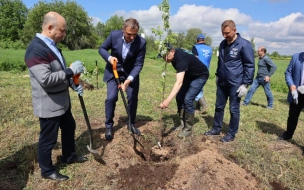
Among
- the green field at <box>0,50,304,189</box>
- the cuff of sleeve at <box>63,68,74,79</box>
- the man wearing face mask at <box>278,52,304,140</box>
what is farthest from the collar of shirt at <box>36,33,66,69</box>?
the man wearing face mask at <box>278,52,304,140</box>

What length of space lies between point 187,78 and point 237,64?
3.19 ft

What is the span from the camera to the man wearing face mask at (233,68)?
3978 mm

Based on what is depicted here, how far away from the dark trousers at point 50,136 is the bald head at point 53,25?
0.98m

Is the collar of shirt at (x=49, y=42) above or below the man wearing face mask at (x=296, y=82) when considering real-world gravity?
above

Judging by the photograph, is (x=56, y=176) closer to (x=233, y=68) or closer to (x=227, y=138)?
(x=227, y=138)

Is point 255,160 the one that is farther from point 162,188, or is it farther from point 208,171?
point 162,188

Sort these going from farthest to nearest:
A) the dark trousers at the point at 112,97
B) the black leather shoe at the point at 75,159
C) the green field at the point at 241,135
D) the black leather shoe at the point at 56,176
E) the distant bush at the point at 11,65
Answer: the distant bush at the point at 11,65 < the dark trousers at the point at 112,97 < the green field at the point at 241,135 < the black leather shoe at the point at 75,159 < the black leather shoe at the point at 56,176

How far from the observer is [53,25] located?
2.55 metres

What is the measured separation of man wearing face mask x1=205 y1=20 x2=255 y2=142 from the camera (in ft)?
13.0

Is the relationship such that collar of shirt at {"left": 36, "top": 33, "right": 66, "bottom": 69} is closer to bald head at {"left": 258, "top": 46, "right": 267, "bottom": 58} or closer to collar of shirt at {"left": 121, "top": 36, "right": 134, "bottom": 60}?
collar of shirt at {"left": 121, "top": 36, "right": 134, "bottom": 60}

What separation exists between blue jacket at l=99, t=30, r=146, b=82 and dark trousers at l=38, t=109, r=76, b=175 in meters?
1.17

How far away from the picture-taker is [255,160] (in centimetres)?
386

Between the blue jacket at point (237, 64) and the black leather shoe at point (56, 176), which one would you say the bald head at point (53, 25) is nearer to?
the black leather shoe at point (56, 176)

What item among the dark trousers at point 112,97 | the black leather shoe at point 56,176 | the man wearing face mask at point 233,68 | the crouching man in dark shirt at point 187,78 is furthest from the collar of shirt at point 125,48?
the black leather shoe at point 56,176
